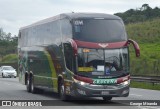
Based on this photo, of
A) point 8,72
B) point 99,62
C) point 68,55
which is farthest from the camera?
point 8,72

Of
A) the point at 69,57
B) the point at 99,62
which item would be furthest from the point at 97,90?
the point at 69,57

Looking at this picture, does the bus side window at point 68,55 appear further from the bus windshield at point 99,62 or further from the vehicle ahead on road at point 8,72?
the vehicle ahead on road at point 8,72

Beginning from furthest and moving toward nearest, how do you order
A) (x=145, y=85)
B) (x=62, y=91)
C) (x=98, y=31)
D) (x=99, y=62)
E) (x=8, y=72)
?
1. (x=8, y=72)
2. (x=145, y=85)
3. (x=62, y=91)
4. (x=98, y=31)
5. (x=99, y=62)

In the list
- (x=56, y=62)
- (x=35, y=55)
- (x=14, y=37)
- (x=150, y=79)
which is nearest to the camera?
(x=56, y=62)

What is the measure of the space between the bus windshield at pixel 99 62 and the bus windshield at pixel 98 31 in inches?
18.9

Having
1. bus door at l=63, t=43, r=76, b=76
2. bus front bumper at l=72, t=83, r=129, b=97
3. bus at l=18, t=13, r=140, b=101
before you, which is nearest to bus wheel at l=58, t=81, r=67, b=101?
bus at l=18, t=13, r=140, b=101

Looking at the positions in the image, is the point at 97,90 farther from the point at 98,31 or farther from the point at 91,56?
the point at 98,31

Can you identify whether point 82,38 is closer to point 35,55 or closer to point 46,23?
point 46,23

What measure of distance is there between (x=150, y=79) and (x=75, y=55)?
710 inches

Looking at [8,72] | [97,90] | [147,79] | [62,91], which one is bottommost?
[8,72]

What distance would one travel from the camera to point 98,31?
64.4ft

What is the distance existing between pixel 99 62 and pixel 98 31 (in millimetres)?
1298

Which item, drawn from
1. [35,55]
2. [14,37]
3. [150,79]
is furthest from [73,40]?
[14,37]

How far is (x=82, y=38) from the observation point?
764 inches
